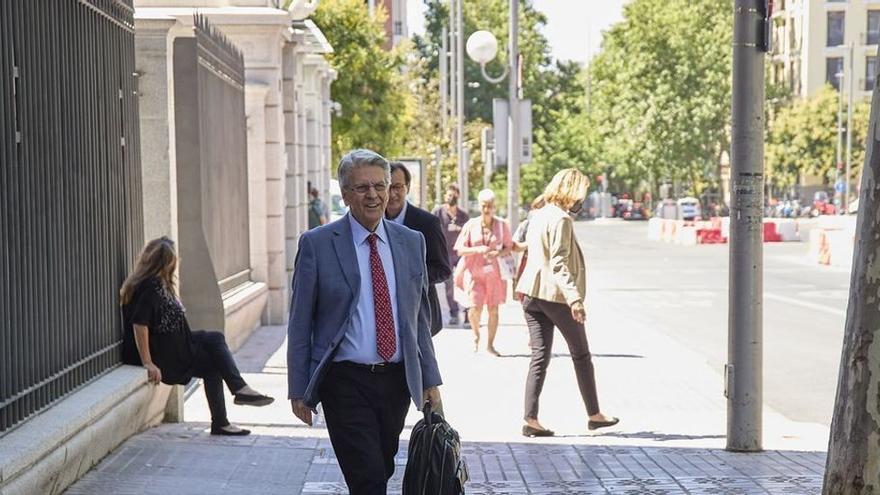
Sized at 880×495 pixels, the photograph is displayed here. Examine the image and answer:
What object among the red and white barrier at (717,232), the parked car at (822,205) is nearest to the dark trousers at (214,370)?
the red and white barrier at (717,232)

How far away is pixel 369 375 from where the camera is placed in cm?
574

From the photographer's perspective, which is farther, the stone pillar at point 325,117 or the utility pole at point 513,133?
the stone pillar at point 325,117

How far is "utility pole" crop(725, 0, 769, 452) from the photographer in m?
9.24

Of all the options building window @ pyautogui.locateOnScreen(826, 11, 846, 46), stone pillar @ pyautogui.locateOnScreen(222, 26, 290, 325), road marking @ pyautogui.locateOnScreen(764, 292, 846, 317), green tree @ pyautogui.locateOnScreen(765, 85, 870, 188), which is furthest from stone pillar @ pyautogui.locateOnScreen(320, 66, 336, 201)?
building window @ pyautogui.locateOnScreen(826, 11, 846, 46)

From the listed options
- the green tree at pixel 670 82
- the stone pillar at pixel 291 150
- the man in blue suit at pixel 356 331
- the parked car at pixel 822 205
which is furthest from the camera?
the green tree at pixel 670 82

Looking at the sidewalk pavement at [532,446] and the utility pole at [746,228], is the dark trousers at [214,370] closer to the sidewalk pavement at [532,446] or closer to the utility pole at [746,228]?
the sidewalk pavement at [532,446]

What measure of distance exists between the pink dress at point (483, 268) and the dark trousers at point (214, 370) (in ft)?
22.1

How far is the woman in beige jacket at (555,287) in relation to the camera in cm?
1028

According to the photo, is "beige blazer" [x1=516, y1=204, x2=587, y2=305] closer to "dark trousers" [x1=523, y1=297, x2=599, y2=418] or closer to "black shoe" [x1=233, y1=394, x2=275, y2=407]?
"dark trousers" [x1=523, y1=297, x2=599, y2=418]

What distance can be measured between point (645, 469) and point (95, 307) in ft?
10.5

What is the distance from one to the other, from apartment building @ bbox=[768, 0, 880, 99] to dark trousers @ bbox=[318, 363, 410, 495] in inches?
3729

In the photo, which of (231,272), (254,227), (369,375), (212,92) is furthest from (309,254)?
(254,227)

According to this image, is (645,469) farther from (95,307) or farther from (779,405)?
(779,405)

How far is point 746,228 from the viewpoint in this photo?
9336mm
